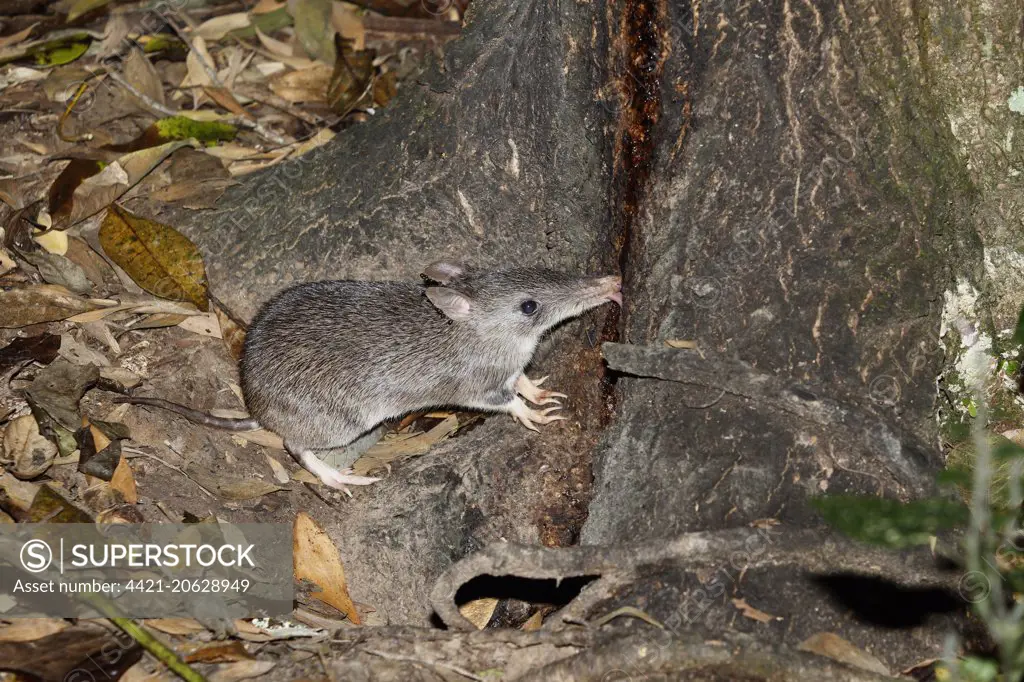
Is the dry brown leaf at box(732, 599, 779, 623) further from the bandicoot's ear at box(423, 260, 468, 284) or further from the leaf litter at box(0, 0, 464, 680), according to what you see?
the bandicoot's ear at box(423, 260, 468, 284)

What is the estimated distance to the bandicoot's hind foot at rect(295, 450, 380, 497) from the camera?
464 centimetres

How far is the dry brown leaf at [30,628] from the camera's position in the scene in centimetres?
329

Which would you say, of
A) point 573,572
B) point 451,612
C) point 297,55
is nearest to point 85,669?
point 451,612

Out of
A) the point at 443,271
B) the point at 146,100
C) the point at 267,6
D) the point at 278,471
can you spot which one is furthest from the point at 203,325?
the point at 267,6

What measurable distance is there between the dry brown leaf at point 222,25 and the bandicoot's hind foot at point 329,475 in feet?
11.5

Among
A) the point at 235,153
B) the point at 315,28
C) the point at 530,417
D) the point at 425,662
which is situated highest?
the point at 315,28

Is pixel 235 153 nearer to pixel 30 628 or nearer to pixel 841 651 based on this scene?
Answer: pixel 30 628

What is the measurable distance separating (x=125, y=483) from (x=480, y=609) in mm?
1717

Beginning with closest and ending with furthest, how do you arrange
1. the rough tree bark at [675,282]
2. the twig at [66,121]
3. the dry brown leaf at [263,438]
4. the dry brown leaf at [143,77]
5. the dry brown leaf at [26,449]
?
the rough tree bark at [675,282] → the dry brown leaf at [26,449] → the dry brown leaf at [263,438] → the twig at [66,121] → the dry brown leaf at [143,77]

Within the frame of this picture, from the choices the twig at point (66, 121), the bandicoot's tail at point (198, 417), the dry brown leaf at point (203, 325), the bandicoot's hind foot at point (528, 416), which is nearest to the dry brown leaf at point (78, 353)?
the bandicoot's tail at point (198, 417)

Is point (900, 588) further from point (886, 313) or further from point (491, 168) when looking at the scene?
point (491, 168)

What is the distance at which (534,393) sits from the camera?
4.94m

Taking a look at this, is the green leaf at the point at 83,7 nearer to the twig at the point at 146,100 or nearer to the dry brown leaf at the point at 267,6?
the twig at the point at 146,100

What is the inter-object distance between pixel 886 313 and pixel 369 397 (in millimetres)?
2572
